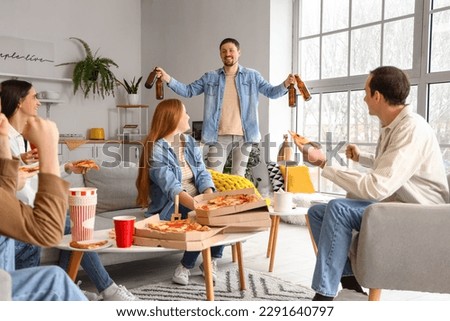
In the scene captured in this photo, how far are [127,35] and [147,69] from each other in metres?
0.56

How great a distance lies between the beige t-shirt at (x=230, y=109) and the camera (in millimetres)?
3859

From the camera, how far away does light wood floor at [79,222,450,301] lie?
2.58 meters

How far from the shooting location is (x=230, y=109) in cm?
387

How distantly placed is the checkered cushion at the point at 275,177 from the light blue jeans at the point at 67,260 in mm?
2753

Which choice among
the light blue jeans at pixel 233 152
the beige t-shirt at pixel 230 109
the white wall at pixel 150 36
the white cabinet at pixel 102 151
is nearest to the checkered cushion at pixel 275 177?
the white wall at pixel 150 36

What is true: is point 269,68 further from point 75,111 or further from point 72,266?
point 72,266

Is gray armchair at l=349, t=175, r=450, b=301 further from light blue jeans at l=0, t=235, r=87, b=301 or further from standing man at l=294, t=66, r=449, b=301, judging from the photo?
light blue jeans at l=0, t=235, r=87, b=301

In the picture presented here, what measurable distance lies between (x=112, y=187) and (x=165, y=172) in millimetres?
794

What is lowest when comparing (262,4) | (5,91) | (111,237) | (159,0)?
(111,237)

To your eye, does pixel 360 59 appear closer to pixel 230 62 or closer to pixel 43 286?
pixel 230 62

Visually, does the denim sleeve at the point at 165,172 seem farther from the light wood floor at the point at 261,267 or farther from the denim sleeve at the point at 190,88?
the denim sleeve at the point at 190,88

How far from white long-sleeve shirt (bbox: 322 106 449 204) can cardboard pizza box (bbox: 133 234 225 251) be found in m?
0.63
